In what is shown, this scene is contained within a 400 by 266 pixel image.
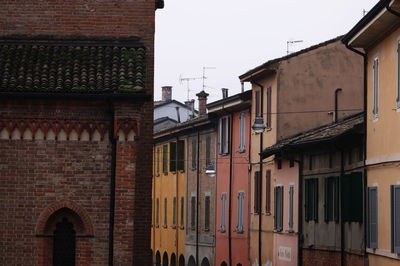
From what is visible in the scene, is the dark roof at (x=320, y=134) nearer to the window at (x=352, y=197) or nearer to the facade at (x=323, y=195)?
the facade at (x=323, y=195)

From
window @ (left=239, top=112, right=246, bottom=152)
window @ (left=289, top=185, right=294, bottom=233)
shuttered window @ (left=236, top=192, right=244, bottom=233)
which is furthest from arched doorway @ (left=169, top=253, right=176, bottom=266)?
window @ (left=289, top=185, right=294, bottom=233)

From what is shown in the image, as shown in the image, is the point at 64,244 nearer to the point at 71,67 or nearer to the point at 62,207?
the point at 62,207

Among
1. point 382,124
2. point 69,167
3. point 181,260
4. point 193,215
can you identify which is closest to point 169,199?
point 181,260

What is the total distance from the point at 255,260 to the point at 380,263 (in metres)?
18.4

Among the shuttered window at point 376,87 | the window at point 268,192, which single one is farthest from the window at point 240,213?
the shuttered window at point 376,87

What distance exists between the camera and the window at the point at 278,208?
143 ft

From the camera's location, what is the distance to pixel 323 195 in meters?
37.6

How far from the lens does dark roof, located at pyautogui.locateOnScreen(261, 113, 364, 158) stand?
3491 cm

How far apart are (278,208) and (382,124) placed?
14.7 meters

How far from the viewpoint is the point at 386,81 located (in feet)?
96.5

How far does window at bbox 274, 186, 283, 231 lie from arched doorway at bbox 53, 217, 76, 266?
1806cm

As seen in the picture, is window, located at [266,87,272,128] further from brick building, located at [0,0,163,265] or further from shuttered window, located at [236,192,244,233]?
brick building, located at [0,0,163,265]

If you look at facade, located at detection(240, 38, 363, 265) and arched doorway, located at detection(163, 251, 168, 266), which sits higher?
facade, located at detection(240, 38, 363, 265)

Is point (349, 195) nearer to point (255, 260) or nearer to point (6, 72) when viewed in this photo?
point (6, 72)
